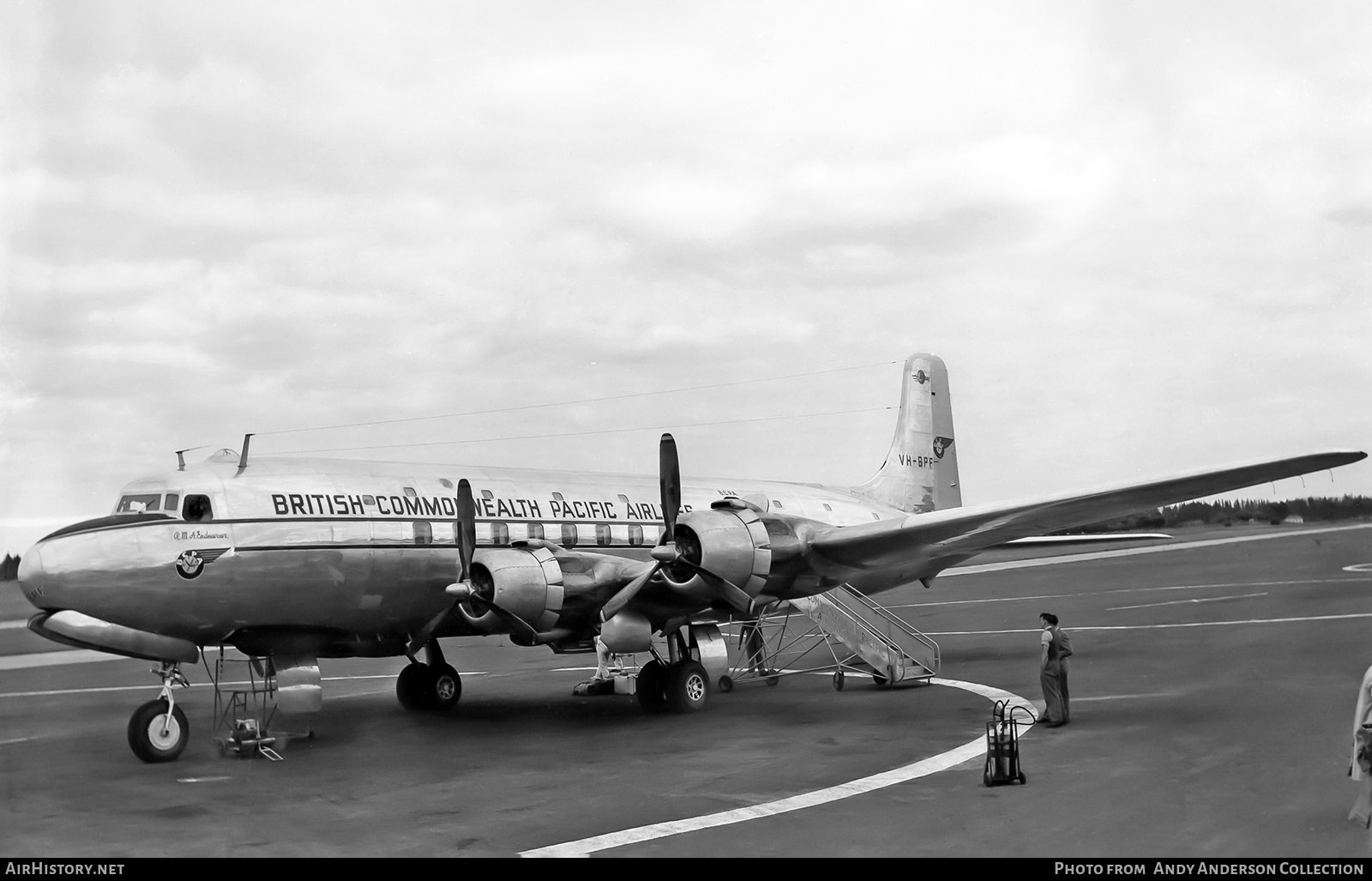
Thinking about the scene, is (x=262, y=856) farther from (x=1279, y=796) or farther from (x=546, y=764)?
(x=1279, y=796)

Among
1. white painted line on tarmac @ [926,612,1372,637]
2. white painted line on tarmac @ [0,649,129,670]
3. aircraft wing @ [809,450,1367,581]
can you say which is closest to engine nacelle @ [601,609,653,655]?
aircraft wing @ [809,450,1367,581]

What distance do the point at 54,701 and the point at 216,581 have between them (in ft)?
35.9

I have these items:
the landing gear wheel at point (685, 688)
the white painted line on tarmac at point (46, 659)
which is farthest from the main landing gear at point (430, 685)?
the white painted line on tarmac at point (46, 659)

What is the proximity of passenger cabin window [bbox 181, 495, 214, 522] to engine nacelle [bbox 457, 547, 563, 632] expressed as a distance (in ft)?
10.9

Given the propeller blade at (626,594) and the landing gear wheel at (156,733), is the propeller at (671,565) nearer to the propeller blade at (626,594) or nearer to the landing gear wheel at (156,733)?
the propeller blade at (626,594)

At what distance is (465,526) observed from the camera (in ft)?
49.6

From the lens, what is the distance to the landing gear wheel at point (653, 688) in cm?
1627

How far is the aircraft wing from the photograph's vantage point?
13.4m

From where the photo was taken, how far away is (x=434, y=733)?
15.1 metres

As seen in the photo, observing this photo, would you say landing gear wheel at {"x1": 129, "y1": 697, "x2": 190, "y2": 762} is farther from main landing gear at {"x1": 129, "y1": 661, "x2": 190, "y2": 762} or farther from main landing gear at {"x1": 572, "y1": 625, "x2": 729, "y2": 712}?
main landing gear at {"x1": 572, "y1": 625, "x2": 729, "y2": 712}

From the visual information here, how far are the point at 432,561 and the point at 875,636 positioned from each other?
295 inches

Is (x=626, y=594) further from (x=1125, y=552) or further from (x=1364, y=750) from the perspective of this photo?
(x=1125, y=552)

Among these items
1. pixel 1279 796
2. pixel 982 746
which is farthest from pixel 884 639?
pixel 1279 796

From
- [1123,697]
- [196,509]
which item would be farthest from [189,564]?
[1123,697]
